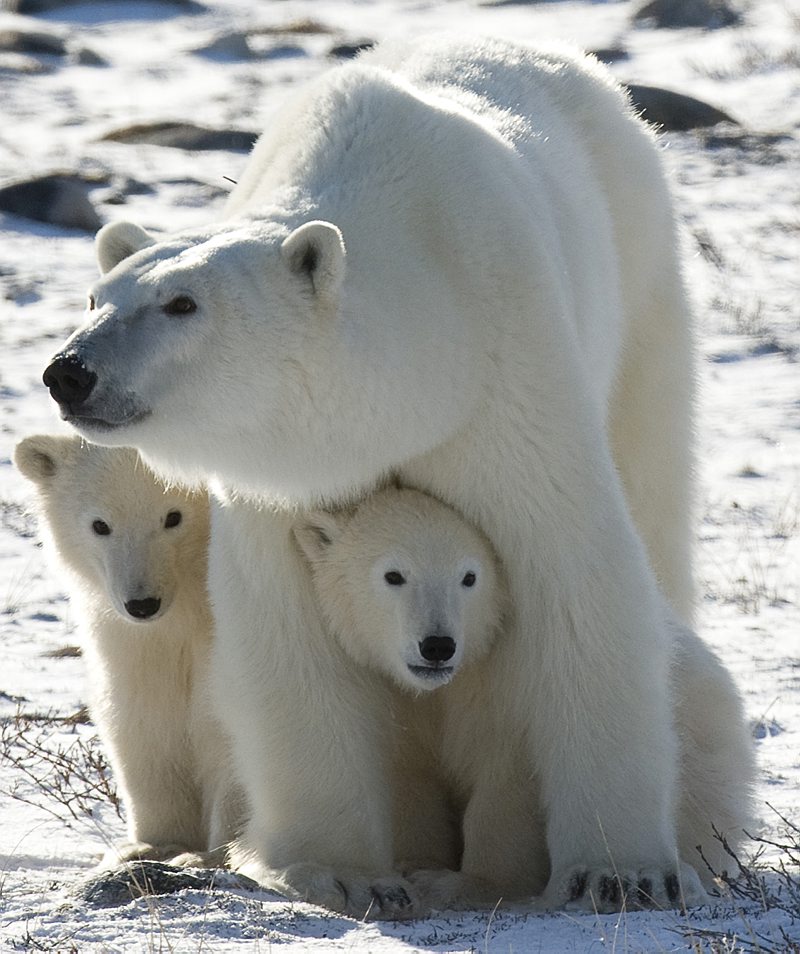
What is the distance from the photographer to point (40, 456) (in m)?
5.09

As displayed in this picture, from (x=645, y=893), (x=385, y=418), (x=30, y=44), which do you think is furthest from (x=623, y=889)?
(x=30, y=44)

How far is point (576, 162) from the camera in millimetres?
5121

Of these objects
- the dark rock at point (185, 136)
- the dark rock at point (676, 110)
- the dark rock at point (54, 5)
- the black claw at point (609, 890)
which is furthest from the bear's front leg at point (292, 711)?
the dark rock at point (54, 5)

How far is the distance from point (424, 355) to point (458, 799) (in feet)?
4.58

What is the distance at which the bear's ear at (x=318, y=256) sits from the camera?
3.66 metres

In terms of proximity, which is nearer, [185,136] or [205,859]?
[205,859]

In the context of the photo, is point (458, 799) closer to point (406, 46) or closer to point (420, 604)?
point (420, 604)

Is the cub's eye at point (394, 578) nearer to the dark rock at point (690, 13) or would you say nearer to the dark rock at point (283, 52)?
the dark rock at point (690, 13)

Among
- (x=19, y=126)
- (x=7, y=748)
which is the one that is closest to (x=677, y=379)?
(x=7, y=748)

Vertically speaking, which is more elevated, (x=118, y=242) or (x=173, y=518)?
(x=118, y=242)

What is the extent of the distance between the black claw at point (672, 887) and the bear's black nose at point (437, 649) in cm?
77

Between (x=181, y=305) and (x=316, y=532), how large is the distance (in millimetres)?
902

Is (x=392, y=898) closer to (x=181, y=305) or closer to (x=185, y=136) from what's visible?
(x=181, y=305)

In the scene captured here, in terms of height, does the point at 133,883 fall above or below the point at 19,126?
above
